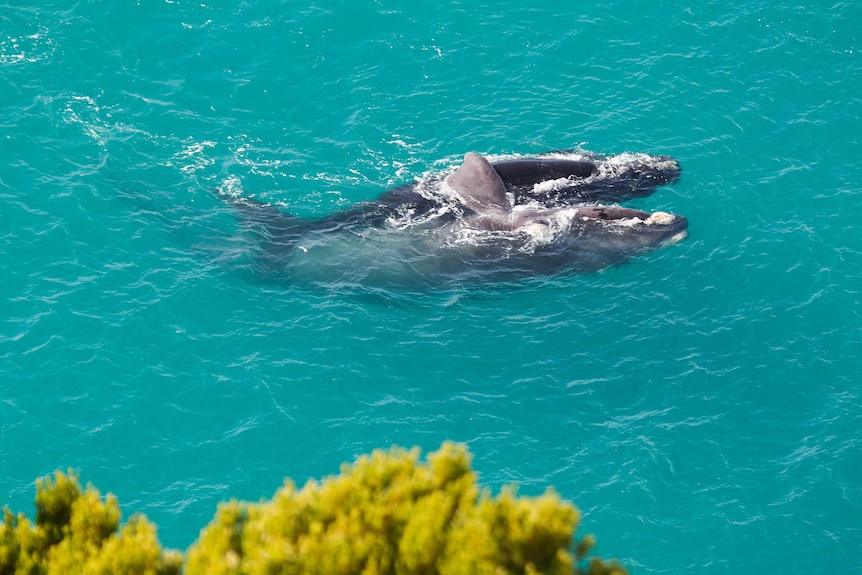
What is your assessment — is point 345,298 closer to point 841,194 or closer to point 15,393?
point 15,393

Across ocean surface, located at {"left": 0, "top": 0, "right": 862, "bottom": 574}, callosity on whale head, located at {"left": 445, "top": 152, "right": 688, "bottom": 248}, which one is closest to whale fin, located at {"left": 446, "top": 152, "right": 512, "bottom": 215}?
callosity on whale head, located at {"left": 445, "top": 152, "right": 688, "bottom": 248}

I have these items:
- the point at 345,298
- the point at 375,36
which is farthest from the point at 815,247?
the point at 375,36

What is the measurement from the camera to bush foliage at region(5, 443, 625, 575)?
2048cm

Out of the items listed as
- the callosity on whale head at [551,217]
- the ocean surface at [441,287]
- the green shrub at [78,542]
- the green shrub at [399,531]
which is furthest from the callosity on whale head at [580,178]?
the green shrub at [78,542]

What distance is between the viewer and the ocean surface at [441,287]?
123ft

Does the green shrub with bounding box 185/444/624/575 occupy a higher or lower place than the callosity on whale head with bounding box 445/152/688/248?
lower

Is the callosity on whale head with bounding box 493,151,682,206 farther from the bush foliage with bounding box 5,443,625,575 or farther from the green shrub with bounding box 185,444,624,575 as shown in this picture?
the green shrub with bounding box 185,444,624,575

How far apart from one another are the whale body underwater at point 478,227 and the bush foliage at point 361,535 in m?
23.1

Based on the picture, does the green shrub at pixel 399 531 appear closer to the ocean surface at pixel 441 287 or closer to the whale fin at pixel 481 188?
the ocean surface at pixel 441 287

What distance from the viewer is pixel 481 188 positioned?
49.2 m

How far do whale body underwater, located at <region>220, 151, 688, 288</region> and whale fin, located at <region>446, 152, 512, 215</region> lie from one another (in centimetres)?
5

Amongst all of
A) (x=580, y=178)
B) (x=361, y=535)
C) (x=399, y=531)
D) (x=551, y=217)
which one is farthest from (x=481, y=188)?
(x=361, y=535)

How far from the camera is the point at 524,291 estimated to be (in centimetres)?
4572

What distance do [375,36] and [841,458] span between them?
112 ft
